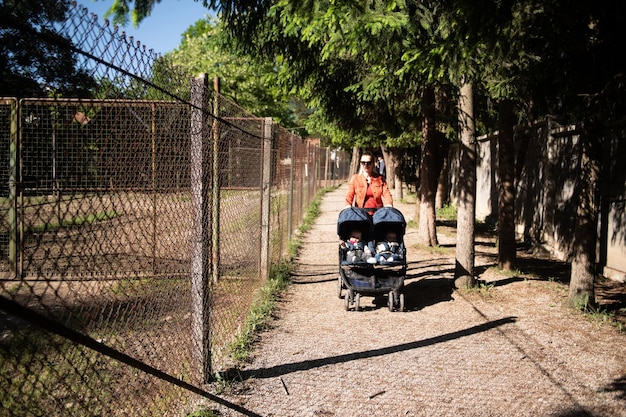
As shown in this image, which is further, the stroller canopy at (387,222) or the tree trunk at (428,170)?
the tree trunk at (428,170)

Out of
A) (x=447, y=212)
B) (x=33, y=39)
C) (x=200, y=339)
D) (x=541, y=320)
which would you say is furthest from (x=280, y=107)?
(x=33, y=39)

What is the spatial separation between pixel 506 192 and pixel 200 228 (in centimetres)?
632

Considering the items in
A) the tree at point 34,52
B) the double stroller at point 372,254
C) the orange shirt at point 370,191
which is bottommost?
the double stroller at point 372,254

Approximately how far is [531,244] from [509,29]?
7.60 m

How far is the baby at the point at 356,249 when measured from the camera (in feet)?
23.5

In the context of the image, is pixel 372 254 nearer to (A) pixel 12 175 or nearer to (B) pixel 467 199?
(B) pixel 467 199

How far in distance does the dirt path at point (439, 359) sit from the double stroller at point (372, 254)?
30 centimetres

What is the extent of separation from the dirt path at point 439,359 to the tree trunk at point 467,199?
353 mm

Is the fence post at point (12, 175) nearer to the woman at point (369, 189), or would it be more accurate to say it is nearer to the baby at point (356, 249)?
the baby at point (356, 249)

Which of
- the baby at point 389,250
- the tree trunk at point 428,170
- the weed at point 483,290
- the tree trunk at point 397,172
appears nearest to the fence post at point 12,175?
the baby at point 389,250

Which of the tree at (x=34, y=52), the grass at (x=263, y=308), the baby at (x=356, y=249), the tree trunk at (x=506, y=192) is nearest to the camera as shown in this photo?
the tree at (x=34, y=52)

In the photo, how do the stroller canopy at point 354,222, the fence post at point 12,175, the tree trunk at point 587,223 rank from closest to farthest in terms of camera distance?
the fence post at point 12,175
the tree trunk at point 587,223
the stroller canopy at point 354,222

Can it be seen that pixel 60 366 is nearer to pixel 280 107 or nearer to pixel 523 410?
pixel 523 410

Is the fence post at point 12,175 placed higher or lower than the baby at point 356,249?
higher
